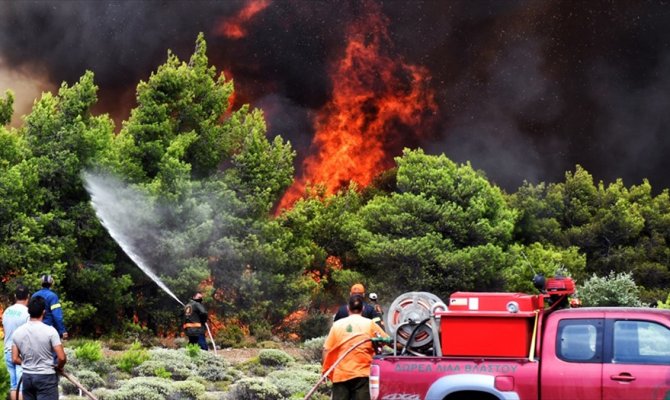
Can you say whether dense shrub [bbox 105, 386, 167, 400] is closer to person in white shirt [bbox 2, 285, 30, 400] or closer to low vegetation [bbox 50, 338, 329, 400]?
low vegetation [bbox 50, 338, 329, 400]

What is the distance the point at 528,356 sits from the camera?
35.5 feet

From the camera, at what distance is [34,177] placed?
35.8 m

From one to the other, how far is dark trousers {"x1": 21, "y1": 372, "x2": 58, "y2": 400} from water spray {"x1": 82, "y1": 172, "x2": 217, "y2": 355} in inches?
1015

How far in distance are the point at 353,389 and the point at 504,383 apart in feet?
7.21

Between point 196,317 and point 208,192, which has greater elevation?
point 208,192

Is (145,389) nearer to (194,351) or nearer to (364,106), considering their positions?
(194,351)

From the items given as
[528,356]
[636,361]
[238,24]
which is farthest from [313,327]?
[238,24]

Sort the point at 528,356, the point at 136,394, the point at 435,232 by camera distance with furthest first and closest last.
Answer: the point at 435,232
the point at 136,394
the point at 528,356

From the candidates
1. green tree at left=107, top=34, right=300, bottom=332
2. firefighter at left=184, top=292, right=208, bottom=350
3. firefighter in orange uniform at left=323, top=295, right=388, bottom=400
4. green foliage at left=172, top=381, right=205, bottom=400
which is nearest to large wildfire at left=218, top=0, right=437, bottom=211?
green tree at left=107, top=34, right=300, bottom=332

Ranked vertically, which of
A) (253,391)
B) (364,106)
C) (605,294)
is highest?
(364,106)

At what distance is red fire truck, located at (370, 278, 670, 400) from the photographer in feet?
34.1

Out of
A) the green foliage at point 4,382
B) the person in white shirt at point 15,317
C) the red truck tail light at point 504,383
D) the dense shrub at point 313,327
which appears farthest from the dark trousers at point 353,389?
the dense shrub at point 313,327

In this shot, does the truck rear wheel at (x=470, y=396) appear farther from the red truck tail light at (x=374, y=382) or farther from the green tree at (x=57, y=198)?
the green tree at (x=57, y=198)

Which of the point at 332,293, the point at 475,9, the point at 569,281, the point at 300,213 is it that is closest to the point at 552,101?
the point at 475,9
